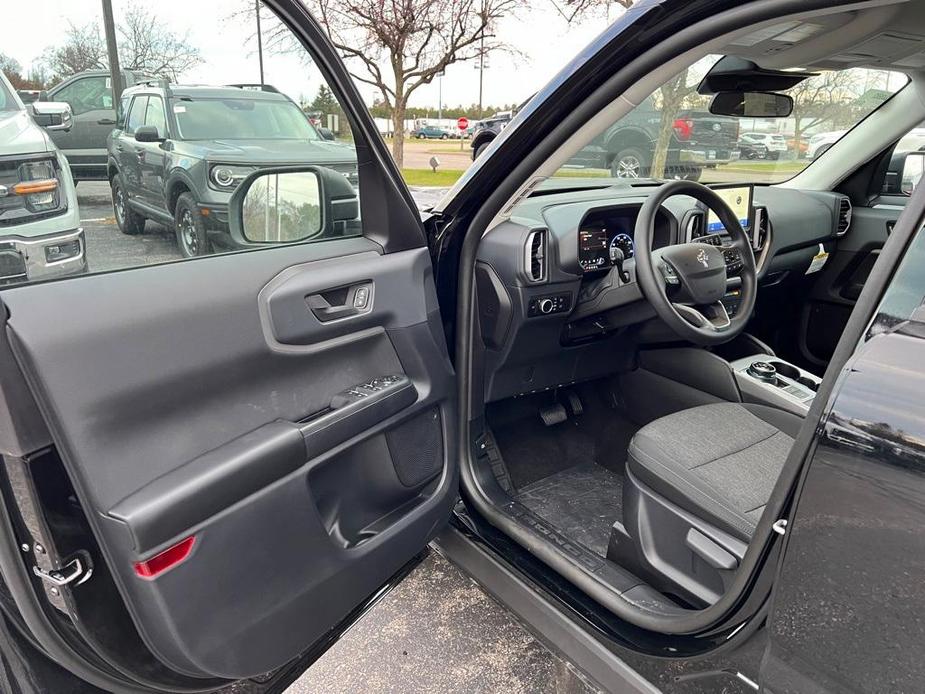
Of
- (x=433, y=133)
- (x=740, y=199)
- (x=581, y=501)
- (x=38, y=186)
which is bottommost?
(x=581, y=501)

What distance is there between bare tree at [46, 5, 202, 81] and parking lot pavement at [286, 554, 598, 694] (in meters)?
1.53

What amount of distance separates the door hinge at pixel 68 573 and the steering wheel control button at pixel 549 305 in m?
1.32

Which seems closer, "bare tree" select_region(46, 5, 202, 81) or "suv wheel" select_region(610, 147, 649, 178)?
"bare tree" select_region(46, 5, 202, 81)

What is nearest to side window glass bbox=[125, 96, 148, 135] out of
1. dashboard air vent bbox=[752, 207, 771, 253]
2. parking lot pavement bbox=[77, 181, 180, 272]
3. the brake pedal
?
parking lot pavement bbox=[77, 181, 180, 272]

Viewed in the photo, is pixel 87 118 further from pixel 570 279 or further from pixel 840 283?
pixel 840 283

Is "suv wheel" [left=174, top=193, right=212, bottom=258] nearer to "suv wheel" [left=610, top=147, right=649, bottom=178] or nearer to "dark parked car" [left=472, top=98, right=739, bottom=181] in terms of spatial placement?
"dark parked car" [left=472, top=98, right=739, bottom=181]

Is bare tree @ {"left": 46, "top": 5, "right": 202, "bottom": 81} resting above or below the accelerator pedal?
above

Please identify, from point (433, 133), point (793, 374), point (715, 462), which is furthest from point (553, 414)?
point (433, 133)

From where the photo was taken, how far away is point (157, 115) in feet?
3.69

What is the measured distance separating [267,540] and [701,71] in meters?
1.67

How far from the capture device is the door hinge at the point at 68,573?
38.4 inches

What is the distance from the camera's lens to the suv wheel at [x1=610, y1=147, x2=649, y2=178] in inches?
102

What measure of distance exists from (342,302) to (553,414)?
135 cm

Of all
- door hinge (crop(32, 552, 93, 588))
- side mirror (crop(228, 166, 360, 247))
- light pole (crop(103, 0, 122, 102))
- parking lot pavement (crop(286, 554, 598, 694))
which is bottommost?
parking lot pavement (crop(286, 554, 598, 694))
